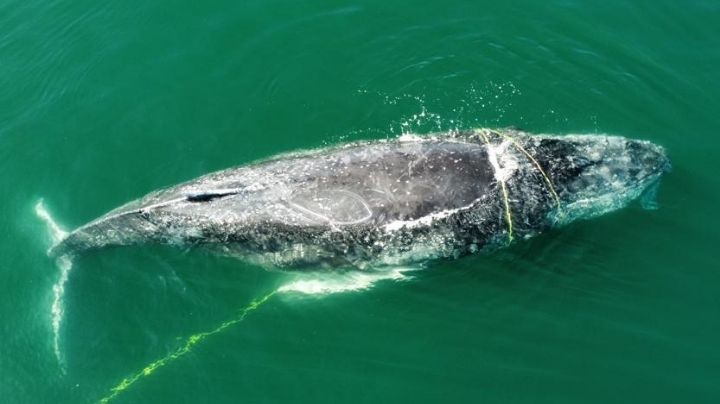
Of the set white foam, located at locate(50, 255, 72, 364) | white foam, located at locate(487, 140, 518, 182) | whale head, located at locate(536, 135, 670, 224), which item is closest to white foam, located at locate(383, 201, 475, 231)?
white foam, located at locate(487, 140, 518, 182)

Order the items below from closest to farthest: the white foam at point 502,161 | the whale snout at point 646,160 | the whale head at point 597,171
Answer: the white foam at point 502,161 → the whale head at point 597,171 → the whale snout at point 646,160

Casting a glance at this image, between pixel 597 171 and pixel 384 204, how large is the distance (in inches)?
211

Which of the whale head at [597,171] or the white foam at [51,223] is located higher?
the whale head at [597,171]

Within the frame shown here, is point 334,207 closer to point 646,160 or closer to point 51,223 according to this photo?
point 646,160

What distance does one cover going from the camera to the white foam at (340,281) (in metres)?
15.6

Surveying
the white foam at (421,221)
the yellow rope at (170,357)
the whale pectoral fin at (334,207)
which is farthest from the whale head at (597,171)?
the yellow rope at (170,357)

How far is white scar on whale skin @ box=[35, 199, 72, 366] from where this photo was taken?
51.4 ft

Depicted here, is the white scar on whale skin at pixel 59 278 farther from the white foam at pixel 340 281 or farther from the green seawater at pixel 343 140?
the white foam at pixel 340 281

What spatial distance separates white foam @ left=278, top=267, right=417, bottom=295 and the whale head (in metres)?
4.12

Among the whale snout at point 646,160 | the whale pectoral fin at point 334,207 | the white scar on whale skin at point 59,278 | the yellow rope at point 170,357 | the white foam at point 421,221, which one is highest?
the whale snout at point 646,160

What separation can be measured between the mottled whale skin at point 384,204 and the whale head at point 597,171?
0.03 m

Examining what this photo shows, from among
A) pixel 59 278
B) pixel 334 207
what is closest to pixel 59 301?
pixel 59 278

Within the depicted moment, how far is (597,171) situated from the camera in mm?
15953

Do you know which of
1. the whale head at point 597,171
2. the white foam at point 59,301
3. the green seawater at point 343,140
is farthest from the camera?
the whale head at point 597,171
